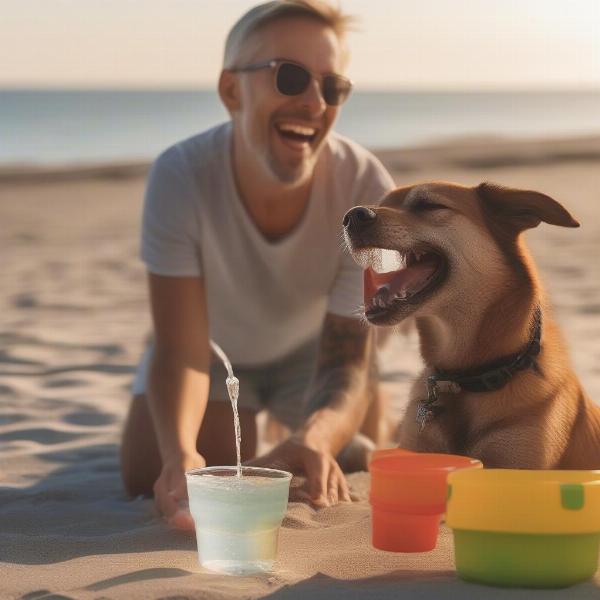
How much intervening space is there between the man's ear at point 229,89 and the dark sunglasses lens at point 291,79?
265 mm

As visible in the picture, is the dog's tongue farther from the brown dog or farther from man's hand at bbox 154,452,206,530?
man's hand at bbox 154,452,206,530

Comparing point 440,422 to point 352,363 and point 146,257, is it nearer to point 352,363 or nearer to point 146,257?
point 352,363

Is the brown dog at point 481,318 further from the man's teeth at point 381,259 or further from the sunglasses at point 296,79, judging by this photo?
the sunglasses at point 296,79

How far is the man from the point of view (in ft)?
13.8

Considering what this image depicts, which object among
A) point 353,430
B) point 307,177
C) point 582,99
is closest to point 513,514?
point 353,430

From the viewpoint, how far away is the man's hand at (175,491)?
135 inches

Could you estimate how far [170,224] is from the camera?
14.1 ft

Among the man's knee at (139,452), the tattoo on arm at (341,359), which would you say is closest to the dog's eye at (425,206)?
the tattoo on arm at (341,359)

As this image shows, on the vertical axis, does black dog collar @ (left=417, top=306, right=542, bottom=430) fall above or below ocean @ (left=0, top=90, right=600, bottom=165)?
below

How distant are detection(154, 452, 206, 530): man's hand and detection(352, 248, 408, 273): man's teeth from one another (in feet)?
2.78

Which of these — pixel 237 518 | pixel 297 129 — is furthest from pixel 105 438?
pixel 237 518

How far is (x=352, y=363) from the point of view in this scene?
14.4 ft

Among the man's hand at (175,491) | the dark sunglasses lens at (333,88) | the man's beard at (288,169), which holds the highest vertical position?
the dark sunglasses lens at (333,88)

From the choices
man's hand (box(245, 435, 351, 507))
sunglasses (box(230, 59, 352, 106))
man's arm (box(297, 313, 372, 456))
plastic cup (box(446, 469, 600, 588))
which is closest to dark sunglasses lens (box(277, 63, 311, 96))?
sunglasses (box(230, 59, 352, 106))
